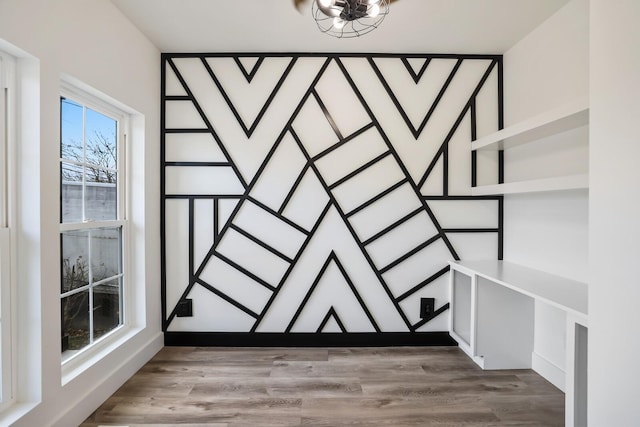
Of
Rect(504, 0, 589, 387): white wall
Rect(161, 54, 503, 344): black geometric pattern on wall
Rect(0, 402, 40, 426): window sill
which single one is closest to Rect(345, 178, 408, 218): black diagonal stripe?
Rect(161, 54, 503, 344): black geometric pattern on wall

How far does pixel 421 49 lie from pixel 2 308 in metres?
3.11

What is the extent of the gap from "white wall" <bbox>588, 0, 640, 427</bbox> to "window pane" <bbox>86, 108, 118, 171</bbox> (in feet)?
8.42

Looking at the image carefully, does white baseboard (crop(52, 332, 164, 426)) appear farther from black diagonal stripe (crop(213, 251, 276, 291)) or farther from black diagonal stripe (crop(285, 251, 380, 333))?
black diagonal stripe (crop(285, 251, 380, 333))

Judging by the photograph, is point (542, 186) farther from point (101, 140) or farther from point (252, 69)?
point (101, 140)

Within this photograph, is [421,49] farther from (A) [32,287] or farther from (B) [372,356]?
(A) [32,287]

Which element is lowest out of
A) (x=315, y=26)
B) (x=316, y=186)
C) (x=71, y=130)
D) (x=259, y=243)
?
(x=259, y=243)

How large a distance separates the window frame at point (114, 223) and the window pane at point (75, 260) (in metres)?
0.04

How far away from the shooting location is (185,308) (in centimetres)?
286

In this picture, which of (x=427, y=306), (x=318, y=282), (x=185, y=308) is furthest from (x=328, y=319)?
(x=185, y=308)

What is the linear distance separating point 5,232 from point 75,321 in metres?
0.72

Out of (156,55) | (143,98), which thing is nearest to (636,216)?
(143,98)

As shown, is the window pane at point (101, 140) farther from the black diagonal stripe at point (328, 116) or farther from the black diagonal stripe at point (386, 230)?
the black diagonal stripe at point (386, 230)

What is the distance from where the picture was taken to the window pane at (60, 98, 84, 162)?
1.89m

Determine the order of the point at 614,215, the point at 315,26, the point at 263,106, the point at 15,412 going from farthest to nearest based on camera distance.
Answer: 1. the point at 263,106
2. the point at 315,26
3. the point at 15,412
4. the point at 614,215
